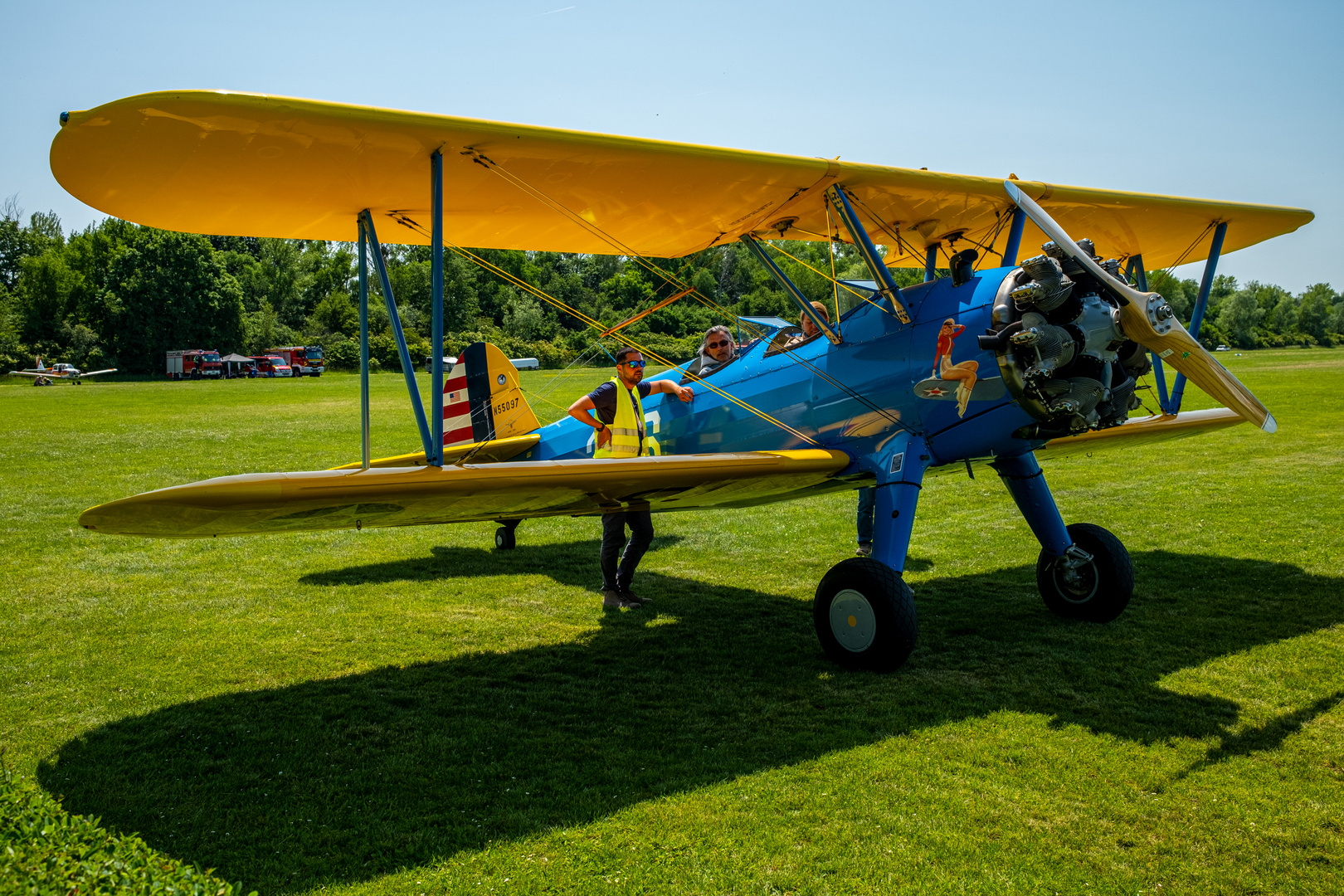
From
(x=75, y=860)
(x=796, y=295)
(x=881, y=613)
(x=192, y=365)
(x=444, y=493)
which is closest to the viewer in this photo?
(x=75, y=860)

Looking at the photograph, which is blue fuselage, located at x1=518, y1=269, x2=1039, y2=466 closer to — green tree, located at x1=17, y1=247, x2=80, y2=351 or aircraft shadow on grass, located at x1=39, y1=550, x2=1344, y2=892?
aircraft shadow on grass, located at x1=39, y1=550, x2=1344, y2=892

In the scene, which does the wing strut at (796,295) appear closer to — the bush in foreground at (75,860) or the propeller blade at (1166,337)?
the propeller blade at (1166,337)

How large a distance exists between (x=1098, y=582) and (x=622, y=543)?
10.9 ft

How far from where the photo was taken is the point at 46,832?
2764mm

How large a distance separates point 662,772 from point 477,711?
1217 millimetres

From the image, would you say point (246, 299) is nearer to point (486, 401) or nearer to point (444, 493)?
point (486, 401)

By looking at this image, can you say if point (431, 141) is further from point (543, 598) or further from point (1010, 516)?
point (1010, 516)

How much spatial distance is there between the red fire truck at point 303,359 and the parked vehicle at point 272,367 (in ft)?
1.55

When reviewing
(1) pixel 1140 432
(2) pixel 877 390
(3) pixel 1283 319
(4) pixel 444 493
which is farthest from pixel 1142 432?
(3) pixel 1283 319

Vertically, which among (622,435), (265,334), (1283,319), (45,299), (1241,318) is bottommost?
(622,435)

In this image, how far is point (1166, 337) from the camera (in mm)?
4316

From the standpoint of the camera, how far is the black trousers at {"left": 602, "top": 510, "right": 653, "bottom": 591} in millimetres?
6590

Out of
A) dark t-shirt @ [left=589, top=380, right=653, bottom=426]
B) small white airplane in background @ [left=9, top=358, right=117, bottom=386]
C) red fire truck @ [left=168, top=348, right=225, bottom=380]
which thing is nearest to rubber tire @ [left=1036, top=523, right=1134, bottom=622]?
dark t-shirt @ [left=589, top=380, right=653, bottom=426]

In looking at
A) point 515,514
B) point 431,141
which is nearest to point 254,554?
point 515,514
